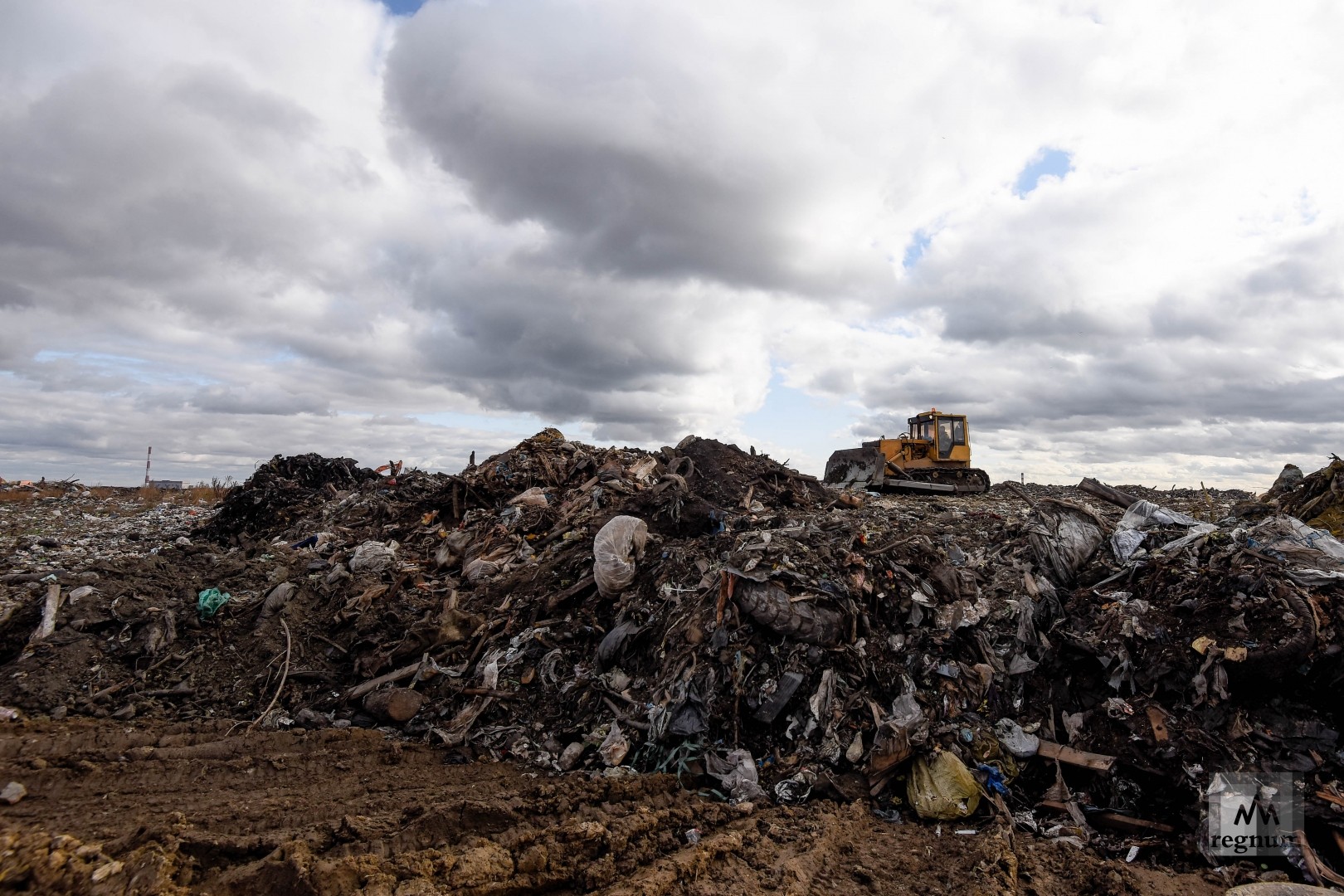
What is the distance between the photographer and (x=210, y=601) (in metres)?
6.60

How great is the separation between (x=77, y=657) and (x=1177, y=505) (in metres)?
16.8

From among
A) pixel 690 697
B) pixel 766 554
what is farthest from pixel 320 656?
pixel 766 554

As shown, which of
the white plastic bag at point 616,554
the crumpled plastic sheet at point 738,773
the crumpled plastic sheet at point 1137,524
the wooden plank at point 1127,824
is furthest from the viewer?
the white plastic bag at point 616,554

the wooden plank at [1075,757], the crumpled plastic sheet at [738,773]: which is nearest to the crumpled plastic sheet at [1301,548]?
the wooden plank at [1075,757]

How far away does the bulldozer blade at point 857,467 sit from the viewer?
14781 millimetres

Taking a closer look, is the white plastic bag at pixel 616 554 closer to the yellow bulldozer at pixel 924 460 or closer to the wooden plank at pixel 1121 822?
the wooden plank at pixel 1121 822

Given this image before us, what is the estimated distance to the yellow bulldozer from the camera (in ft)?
50.6

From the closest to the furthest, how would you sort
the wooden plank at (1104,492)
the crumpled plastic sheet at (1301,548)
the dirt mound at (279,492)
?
the crumpled plastic sheet at (1301,548) → the wooden plank at (1104,492) → the dirt mound at (279,492)

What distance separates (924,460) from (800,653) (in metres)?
12.9

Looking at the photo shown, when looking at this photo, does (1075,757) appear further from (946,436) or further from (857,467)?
(946,436)

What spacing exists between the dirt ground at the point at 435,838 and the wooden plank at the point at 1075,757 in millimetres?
562

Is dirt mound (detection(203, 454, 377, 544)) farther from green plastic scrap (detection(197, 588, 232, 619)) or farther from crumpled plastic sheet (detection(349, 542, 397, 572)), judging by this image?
green plastic scrap (detection(197, 588, 232, 619))

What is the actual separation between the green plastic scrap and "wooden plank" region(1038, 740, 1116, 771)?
7.64m

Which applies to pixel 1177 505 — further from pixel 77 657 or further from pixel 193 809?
pixel 77 657
